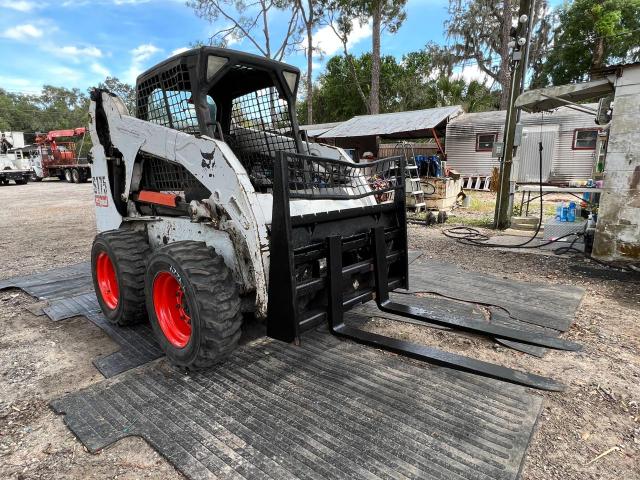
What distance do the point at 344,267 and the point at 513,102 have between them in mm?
6841

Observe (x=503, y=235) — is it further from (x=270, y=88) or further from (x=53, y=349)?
(x=53, y=349)

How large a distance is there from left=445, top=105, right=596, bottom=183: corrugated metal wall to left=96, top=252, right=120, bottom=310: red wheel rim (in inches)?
576

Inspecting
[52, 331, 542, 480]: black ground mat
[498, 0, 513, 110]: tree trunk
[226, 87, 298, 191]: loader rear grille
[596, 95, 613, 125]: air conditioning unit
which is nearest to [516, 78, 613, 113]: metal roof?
[596, 95, 613, 125]: air conditioning unit

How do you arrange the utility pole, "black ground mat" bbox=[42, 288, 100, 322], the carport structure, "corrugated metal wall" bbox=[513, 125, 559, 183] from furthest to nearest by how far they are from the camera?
"corrugated metal wall" bbox=[513, 125, 559, 183], the carport structure, the utility pole, "black ground mat" bbox=[42, 288, 100, 322]

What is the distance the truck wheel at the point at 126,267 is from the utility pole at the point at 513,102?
742 cm

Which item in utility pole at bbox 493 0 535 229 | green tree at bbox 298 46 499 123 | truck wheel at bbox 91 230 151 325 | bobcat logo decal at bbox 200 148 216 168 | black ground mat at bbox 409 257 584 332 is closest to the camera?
bobcat logo decal at bbox 200 148 216 168

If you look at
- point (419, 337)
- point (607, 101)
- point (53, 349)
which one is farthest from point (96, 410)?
point (607, 101)

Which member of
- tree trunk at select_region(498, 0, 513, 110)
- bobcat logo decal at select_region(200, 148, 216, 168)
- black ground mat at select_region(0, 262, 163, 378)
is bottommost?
black ground mat at select_region(0, 262, 163, 378)

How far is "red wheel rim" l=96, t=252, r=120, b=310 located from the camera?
3.80 metres

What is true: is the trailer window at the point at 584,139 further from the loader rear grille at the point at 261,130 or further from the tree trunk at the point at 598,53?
the loader rear grille at the point at 261,130

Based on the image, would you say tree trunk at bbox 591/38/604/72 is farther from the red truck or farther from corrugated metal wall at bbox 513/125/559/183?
the red truck

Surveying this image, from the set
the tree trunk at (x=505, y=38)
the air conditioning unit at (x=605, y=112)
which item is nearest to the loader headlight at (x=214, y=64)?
the air conditioning unit at (x=605, y=112)

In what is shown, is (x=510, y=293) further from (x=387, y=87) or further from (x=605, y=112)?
(x=387, y=87)

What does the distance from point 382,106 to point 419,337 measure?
3405 cm
